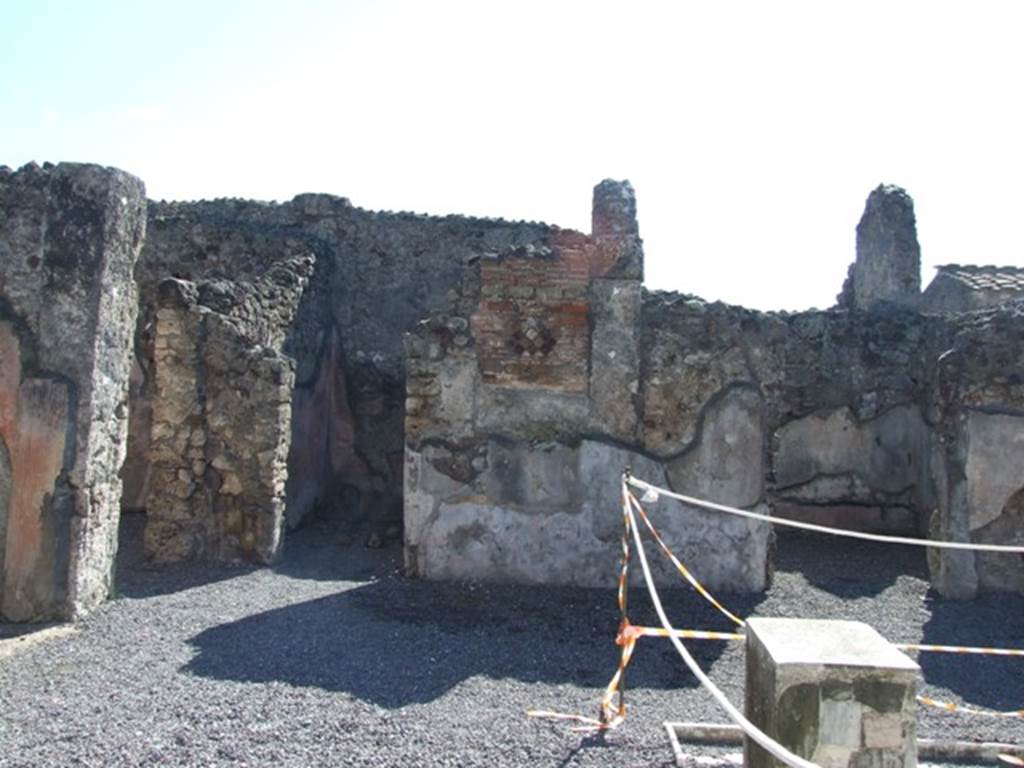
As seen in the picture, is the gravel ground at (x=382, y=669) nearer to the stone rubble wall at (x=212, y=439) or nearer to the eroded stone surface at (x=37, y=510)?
the eroded stone surface at (x=37, y=510)

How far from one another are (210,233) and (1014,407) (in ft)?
29.3

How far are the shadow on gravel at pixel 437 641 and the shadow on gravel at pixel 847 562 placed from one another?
1325mm

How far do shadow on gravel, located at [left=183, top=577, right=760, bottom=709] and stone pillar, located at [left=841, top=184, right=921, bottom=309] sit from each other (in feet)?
26.5

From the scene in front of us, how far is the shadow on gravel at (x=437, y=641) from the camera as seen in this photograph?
4.58 meters

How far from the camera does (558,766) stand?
3553mm

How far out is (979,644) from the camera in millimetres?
5598

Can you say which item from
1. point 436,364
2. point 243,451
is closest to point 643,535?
point 436,364

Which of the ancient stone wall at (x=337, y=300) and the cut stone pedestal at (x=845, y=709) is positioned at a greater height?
the ancient stone wall at (x=337, y=300)

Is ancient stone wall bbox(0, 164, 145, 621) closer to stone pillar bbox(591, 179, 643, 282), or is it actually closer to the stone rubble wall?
the stone rubble wall

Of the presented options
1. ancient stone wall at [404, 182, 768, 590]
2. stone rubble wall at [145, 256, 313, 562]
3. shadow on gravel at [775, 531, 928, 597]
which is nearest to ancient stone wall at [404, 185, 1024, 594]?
ancient stone wall at [404, 182, 768, 590]

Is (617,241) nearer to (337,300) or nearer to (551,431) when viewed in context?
(551,431)

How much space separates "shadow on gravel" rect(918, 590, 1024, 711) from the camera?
4754 mm

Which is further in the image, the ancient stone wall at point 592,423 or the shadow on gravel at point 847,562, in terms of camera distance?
the shadow on gravel at point 847,562

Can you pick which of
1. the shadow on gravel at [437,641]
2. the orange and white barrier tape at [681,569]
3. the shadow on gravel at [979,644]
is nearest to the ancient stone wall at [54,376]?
the shadow on gravel at [437,641]
